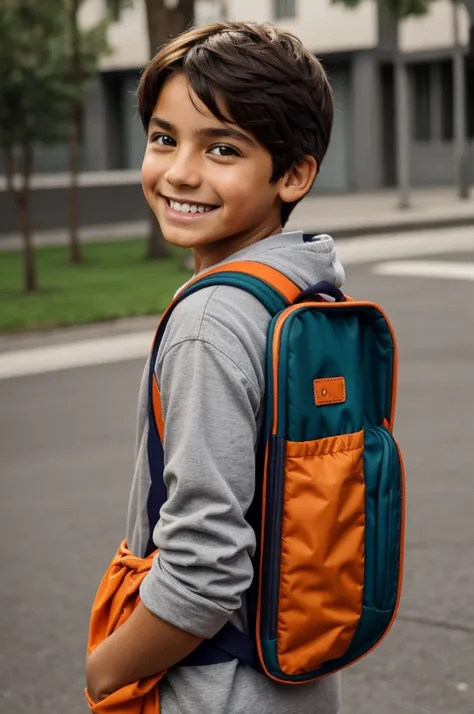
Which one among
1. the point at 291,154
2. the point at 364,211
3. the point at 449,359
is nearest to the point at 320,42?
the point at 364,211

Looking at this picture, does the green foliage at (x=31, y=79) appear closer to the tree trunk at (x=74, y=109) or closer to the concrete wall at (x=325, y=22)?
the tree trunk at (x=74, y=109)

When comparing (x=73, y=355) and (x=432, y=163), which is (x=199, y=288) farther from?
(x=432, y=163)

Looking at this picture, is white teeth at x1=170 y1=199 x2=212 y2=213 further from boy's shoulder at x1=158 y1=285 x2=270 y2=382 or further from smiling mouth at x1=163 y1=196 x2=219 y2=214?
boy's shoulder at x1=158 y1=285 x2=270 y2=382

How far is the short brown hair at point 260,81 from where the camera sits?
1.85 metres

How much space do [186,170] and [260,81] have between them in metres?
0.16

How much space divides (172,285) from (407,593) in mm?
10315

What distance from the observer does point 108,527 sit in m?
5.73

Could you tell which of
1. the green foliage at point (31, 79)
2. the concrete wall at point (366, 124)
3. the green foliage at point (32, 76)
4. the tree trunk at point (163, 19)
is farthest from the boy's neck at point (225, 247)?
the concrete wall at point (366, 124)

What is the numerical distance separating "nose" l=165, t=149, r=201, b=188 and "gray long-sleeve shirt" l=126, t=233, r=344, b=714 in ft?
0.55

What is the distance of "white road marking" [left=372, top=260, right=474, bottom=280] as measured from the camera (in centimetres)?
1484

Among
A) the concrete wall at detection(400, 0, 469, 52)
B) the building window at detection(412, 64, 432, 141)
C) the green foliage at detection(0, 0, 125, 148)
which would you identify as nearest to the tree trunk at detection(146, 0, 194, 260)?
the green foliage at detection(0, 0, 125, 148)

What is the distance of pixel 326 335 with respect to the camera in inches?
73.4

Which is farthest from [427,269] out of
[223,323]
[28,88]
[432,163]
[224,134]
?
[432,163]

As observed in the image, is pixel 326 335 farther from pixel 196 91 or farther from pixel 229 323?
pixel 196 91
